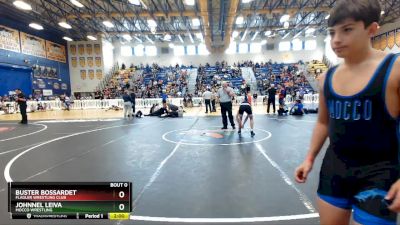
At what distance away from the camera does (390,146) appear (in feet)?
4.99

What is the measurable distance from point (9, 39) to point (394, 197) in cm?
3036

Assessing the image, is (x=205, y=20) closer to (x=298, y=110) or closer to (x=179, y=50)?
(x=298, y=110)

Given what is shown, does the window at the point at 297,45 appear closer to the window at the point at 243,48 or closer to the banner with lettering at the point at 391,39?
the window at the point at 243,48

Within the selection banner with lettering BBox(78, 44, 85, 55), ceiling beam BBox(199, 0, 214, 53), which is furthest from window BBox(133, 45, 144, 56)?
ceiling beam BBox(199, 0, 214, 53)

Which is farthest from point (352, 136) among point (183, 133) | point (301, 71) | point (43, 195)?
point (301, 71)

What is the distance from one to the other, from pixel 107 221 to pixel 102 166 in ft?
8.27

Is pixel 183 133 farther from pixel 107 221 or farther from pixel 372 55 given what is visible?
pixel 372 55

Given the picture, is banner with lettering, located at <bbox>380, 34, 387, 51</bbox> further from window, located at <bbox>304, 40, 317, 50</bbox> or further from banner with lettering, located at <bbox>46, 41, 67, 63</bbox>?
banner with lettering, located at <bbox>46, 41, 67, 63</bbox>

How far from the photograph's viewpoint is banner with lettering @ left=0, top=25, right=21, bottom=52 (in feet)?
80.1
